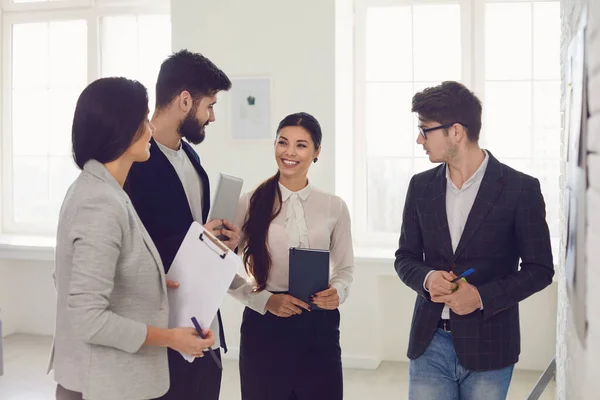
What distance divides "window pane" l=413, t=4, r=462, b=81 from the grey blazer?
372 cm

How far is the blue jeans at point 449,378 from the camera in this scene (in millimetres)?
2152

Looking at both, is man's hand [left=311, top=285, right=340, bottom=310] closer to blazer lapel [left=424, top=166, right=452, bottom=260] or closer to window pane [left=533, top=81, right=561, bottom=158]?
blazer lapel [left=424, top=166, right=452, bottom=260]

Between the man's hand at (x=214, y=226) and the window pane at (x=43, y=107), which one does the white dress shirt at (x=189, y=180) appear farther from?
the window pane at (x=43, y=107)

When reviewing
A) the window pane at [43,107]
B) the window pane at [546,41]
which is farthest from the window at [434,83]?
the window pane at [43,107]

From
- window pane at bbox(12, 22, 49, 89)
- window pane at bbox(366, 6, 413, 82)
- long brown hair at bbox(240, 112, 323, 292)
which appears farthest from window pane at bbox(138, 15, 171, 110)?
long brown hair at bbox(240, 112, 323, 292)

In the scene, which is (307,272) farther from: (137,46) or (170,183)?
(137,46)

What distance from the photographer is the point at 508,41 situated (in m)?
4.99

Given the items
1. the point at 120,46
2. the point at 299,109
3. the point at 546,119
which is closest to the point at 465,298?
the point at 299,109

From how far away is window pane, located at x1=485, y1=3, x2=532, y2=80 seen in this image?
16.2 ft

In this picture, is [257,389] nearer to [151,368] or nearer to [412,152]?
[151,368]

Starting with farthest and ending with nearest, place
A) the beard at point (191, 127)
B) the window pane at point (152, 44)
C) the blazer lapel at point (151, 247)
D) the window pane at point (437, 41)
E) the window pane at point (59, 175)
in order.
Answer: the window pane at point (59, 175)
the window pane at point (152, 44)
the window pane at point (437, 41)
the beard at point (191, 127)
the blazer lapel at point (151, 247)

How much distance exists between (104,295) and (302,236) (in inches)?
41.0

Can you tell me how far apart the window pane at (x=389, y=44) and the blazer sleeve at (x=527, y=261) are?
3105mm

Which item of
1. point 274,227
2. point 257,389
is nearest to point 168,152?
point 274,227
